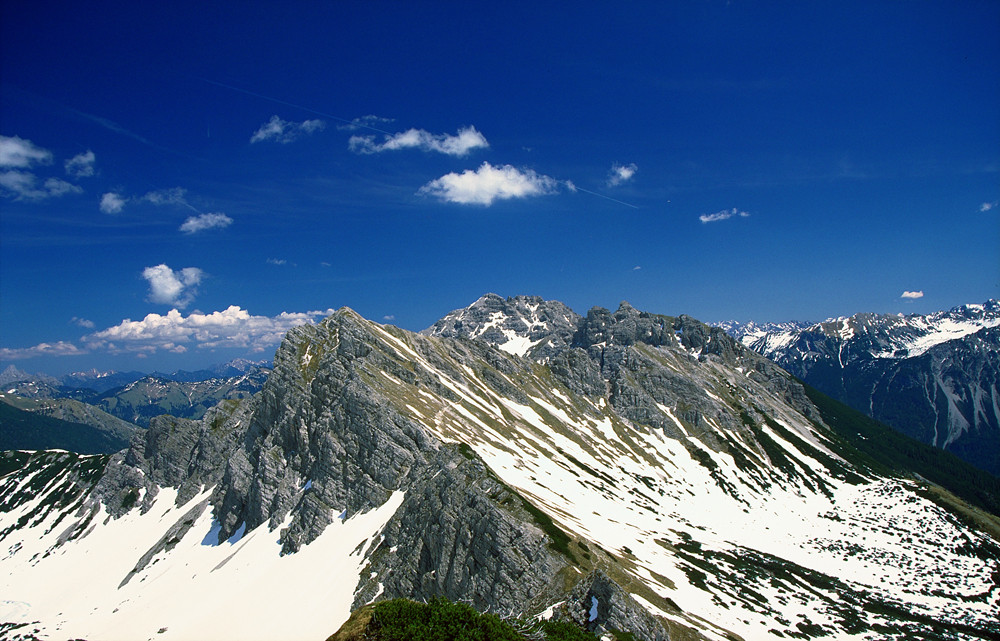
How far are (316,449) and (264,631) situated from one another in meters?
39.5

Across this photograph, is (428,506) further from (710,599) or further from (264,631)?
(710,599)

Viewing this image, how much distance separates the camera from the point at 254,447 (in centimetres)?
11025

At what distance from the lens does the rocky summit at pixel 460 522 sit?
5775cm

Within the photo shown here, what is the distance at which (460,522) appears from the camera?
196ft

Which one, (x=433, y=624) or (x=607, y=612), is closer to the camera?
(x=433, y=624)

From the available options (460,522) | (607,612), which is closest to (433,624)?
(607,612)

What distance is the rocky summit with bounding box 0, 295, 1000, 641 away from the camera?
57750mm

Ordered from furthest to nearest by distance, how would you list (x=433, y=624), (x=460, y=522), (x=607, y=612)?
1. (x=460, y=522)
2. (x=607, y=612)
3. (x=433, y=624)

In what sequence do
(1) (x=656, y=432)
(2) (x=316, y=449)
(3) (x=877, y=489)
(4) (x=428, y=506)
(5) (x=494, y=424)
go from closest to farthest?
(4) (x=428, y=506) < (2) (x=316, y=449) < (5) (x=494, y=424) < (3) (x=877, y=489) < (1) (x=656, y=432)

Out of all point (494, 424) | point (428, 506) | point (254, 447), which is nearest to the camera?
point (428, 506)

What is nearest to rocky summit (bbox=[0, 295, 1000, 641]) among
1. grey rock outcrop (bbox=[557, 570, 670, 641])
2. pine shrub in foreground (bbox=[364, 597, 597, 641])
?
grey rock outcrop (bbox=[557, 570, 670, 641])

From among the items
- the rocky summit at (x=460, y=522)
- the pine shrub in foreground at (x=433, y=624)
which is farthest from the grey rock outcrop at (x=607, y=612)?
the pine shrub in foreground at (x=433, y=624)

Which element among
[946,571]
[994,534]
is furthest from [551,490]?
[994,534]

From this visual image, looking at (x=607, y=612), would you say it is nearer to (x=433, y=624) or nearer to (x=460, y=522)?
(x=433, y=624)
